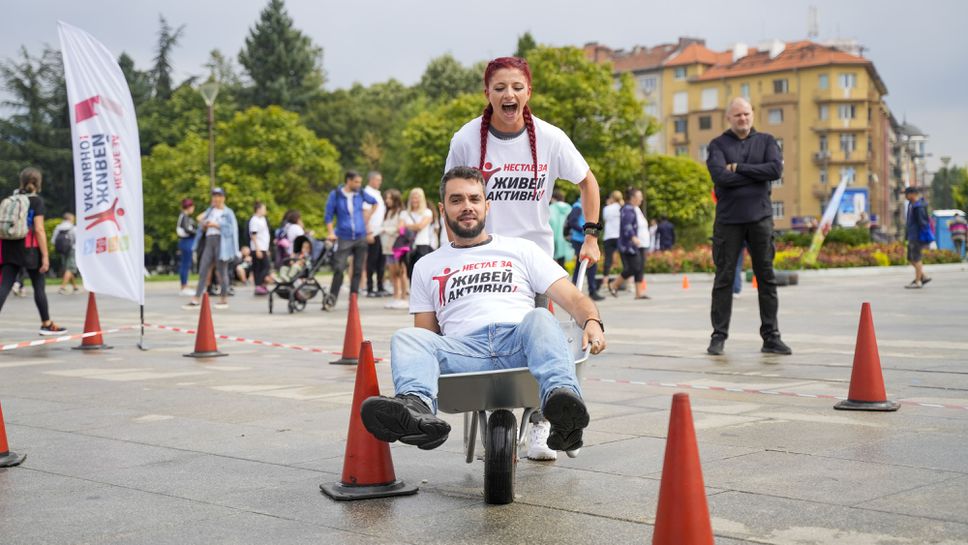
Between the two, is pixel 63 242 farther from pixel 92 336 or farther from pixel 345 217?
pixel 92 336

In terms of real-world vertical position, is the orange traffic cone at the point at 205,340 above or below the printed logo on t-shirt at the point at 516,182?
below

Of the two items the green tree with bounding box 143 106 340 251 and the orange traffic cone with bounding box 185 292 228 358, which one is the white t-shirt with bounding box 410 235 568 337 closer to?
the orange traffic cone with bounding box 185 292 228 358

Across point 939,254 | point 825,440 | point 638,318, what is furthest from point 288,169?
point 825,440

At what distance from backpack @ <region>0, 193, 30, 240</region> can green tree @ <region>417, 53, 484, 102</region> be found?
245 ft

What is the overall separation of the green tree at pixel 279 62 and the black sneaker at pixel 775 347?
77869 mm

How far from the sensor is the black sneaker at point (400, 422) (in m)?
4.38

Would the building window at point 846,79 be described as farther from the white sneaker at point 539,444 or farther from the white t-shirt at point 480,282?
the white t-shirt at point 480,282

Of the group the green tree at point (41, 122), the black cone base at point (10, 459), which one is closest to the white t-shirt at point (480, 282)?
the black cone base at point (10, 459)

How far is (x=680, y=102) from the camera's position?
114000mm

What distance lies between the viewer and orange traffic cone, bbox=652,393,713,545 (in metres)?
3.59

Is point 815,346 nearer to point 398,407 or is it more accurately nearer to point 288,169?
point 398,407

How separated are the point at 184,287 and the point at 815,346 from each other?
16765 mm

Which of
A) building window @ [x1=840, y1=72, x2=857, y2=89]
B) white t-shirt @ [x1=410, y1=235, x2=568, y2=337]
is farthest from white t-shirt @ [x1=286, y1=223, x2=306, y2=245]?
building window @ [x1=840, y1=72, x2=857, y2=89]

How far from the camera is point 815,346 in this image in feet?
36.3
